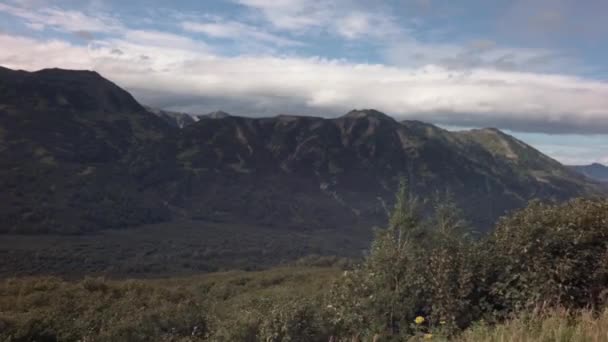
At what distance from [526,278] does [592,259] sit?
114 cm

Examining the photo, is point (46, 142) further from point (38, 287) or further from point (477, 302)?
point (477, 302)

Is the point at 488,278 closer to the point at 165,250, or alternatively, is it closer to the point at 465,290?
the point at 465,290

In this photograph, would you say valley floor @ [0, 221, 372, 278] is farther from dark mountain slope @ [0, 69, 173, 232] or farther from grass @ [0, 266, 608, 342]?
grass @ [0, 266, 608, 342]

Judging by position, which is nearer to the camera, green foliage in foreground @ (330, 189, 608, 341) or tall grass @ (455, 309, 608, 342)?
tall grass @ (455, 309, 608, 342)

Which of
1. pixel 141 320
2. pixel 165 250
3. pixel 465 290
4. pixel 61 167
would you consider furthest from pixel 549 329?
pixel 61 167

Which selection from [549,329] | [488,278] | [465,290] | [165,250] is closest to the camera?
[549,329]

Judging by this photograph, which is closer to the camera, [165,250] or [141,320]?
[141,320]

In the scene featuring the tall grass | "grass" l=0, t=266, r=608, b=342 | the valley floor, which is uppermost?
the tall grass

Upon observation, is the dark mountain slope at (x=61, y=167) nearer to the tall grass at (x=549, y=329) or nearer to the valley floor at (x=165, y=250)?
the valley floor at (x=165, y=250)

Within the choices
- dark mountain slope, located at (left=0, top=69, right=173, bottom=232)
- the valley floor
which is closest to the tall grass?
the valley floor

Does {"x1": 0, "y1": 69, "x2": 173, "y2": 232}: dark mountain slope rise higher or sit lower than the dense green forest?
lower

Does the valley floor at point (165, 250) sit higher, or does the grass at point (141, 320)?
the grass at point (141, 320)

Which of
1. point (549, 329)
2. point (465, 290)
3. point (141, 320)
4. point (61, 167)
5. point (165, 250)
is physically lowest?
point (165, 250)

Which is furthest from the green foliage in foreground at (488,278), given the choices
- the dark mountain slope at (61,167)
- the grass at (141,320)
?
the dark mountain slope at (61,167)
